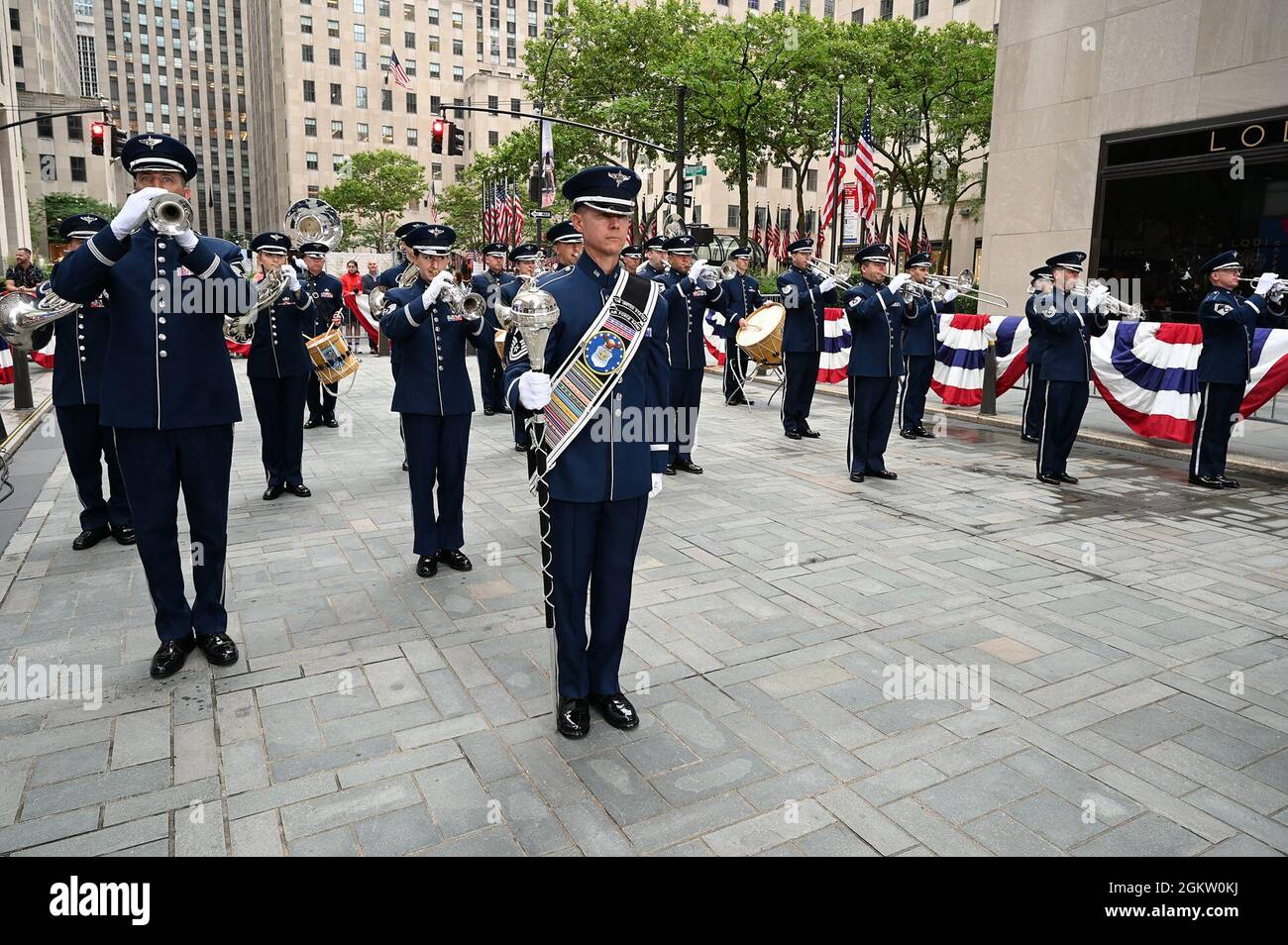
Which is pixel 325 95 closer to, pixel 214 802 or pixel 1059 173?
pixel 1059 173

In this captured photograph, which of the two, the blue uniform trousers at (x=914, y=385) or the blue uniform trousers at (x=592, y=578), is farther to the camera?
the blue uniform trousers at (x=914, y=385)

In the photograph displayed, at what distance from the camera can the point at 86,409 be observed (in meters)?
6.95

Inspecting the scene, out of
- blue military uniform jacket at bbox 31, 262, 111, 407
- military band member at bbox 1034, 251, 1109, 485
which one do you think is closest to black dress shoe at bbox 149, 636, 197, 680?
blue military uniform jacket at bbox 31, 262, 111, 407

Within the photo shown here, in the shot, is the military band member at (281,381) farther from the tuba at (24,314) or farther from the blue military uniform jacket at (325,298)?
the tuba at (24,314)

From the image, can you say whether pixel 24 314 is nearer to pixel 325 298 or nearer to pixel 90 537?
pixel 90 537

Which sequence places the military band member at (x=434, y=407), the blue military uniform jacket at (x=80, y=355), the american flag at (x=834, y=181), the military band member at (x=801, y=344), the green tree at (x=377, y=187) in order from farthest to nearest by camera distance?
the green tree at (x=377, y=187) < the american flag at (x=834, y=181) < the military band member at (x=801, y=344) < the blue military uniform jacket at (x=80, y=355) < the military band member at (x=434, y=407)

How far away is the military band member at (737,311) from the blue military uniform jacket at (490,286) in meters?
3.08

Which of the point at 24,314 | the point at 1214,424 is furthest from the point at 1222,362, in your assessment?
the point at 24,314

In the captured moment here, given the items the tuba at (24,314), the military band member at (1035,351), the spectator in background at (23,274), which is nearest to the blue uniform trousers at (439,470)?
the tuba at (24,314)

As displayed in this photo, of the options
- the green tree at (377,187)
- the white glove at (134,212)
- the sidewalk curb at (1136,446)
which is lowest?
the sidewalk curb at (1136,446)

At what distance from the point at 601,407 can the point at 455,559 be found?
2883 millimetres

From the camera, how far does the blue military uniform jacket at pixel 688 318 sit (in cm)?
984

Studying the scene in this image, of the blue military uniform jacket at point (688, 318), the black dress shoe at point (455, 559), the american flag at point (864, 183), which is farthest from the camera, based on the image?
the american flag at point (864, 183)
